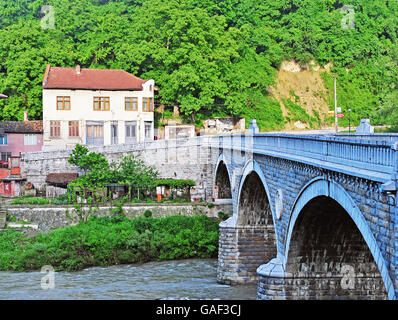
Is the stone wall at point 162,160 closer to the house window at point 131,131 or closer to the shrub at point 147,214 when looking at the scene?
the shrub at point 147,214

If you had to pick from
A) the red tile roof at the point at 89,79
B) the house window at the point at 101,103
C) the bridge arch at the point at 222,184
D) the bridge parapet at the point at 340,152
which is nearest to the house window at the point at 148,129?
the red tile roof at the point at 89,79

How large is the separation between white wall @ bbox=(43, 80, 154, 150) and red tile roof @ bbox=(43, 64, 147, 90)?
1.39ft

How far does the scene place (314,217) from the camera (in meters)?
18.8

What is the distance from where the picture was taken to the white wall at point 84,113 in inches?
1993

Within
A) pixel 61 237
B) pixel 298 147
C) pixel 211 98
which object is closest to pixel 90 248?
pixel 61 237

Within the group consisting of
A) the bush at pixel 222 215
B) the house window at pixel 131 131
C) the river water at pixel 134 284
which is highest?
the house window at pixel 131 131

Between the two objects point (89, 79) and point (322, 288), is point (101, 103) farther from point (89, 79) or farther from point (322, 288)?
point (322, 288)

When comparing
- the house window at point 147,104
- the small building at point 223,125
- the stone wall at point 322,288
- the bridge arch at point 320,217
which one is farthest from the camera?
the small building at point 223,125

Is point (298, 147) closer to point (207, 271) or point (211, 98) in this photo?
point (207, 271)

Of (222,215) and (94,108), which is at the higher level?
(94,108)

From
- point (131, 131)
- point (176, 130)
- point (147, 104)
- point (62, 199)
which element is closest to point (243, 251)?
point (62, 199)

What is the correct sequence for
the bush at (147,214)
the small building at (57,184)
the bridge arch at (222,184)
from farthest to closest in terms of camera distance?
the small building at (57,184)
the bridge arch at (222,184)
the bush at (147,214)

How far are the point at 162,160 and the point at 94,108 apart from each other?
10310mm
